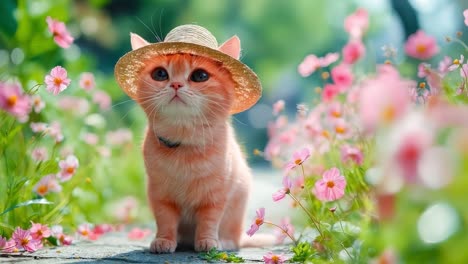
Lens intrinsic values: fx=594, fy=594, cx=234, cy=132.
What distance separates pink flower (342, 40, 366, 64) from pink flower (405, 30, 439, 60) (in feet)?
1.94

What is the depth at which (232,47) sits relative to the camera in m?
2.64

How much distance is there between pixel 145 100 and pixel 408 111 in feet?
5.83

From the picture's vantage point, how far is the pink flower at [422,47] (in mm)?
2531

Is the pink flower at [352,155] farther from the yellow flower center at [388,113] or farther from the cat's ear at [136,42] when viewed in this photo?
the yellow flower center at [388,113]

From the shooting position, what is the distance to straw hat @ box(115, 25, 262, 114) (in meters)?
2.41

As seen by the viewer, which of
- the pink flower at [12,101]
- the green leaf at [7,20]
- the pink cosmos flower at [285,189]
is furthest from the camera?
the green leaf at [7,20]

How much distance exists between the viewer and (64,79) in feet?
7.64

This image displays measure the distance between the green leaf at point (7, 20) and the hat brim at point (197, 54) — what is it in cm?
176

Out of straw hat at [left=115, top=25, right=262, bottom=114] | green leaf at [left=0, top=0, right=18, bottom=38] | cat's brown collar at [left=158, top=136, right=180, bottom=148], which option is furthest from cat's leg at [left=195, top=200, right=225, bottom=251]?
green leaf at [left=0, top=0, right=18, bottom=38]

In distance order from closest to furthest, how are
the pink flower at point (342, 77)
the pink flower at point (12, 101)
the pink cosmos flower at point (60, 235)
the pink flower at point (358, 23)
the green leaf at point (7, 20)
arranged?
the pink flower at point (12, 101) < the pink cosmos flower at point (60, 235) < the pink flower at point (342, 77) < the pink flower at point (358, 23) < the green leaf at point (7, 20)

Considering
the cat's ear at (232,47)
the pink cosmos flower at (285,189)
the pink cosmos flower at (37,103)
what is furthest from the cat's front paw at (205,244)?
the pink cosmos flower at (37,103)

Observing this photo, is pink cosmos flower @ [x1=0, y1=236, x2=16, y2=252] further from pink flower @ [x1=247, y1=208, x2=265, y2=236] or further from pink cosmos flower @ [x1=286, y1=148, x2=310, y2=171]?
pink cosmos flower @ [x1=286, y1=148, x2=310, y2=171]

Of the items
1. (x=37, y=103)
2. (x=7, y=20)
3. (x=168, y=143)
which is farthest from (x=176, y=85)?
(x=7, y=20)

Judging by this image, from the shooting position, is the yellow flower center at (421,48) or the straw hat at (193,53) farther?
the yellow flower center at (421,48)
